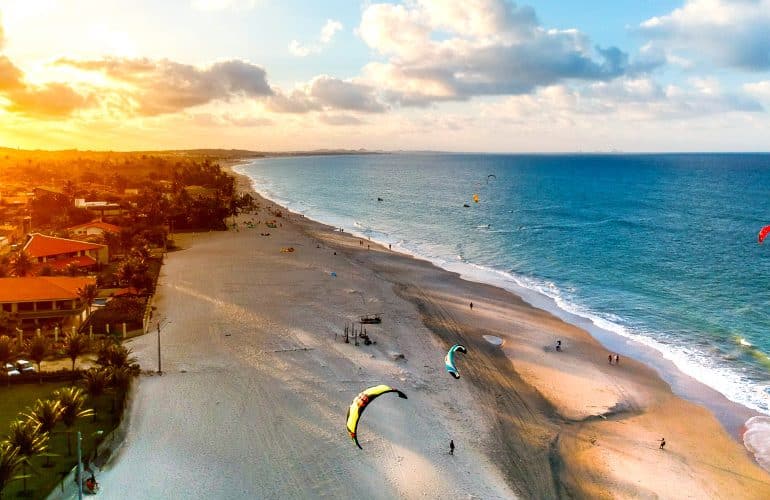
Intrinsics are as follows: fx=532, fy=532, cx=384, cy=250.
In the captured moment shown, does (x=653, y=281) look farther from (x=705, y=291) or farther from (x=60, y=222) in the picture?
(x=60, y=222)

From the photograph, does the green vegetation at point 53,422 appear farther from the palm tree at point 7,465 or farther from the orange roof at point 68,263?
the orange roof at point 68,263

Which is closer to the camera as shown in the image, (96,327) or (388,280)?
(96,327)

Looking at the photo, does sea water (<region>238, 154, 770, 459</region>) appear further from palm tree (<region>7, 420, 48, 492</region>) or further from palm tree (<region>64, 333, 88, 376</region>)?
palm tree (<region>64, 333, 88, 376</region>)

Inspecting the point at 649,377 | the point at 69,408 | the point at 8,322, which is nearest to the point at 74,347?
the point at 69,408

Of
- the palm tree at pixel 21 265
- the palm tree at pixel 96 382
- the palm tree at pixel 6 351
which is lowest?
the palm tree at pixel 96 382

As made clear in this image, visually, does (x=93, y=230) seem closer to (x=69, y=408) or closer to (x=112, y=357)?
(x=112, y=357)

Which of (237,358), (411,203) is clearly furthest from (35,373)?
(411,203)

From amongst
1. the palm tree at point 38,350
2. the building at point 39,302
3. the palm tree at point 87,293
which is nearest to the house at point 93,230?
the building at point 39,302
